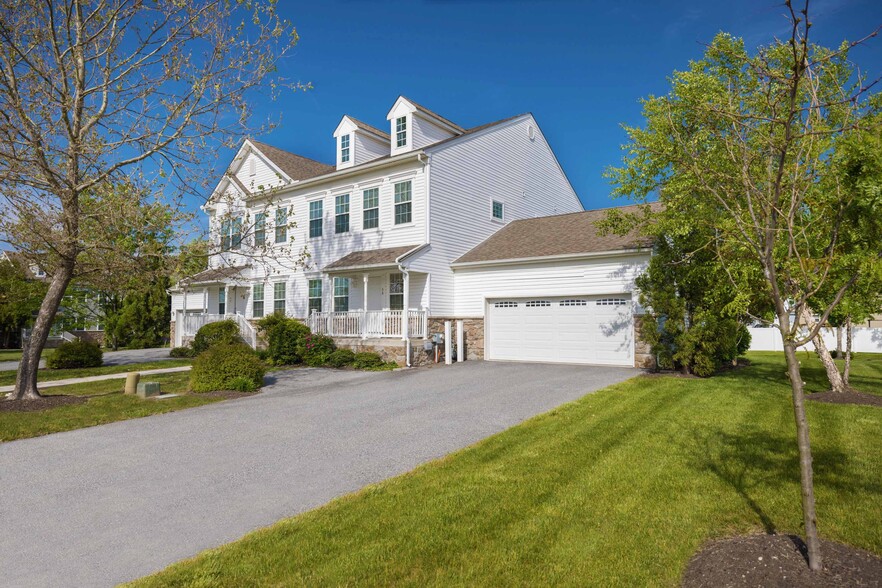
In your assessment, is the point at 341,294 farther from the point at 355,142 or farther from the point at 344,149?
the point at 355,142

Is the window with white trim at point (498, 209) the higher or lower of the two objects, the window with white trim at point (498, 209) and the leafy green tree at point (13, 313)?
the higher

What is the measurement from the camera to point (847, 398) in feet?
32.1

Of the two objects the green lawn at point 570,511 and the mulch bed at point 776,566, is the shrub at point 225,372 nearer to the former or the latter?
the green lawn at point 570,511

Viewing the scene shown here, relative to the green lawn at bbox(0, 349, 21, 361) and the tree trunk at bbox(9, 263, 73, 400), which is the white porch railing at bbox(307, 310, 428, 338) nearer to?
the tree trunk at bbox(9, 263, 73, 400)

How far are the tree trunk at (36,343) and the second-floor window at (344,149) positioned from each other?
1220 cm

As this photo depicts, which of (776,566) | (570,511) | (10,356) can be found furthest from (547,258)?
(10,356)

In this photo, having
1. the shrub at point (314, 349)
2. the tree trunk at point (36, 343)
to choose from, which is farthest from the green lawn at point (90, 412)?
the shrub at point (314, 349)

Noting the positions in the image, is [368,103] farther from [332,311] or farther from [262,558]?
[262,558]

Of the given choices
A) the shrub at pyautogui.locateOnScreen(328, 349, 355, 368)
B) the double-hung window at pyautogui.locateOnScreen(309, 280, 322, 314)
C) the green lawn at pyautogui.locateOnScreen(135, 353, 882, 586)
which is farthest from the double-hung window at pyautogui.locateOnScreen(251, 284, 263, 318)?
the green lawn at pyautogui.locateOnScreen(135, 353, 882, 586)

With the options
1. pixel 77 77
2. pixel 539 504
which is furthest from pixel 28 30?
pixel 539 504

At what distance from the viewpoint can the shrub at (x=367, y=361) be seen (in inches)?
640

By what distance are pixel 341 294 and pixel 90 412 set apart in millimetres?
11024

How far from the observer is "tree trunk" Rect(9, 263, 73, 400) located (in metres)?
10.9

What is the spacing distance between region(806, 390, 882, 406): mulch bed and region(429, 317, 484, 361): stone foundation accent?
9479 millimetres
